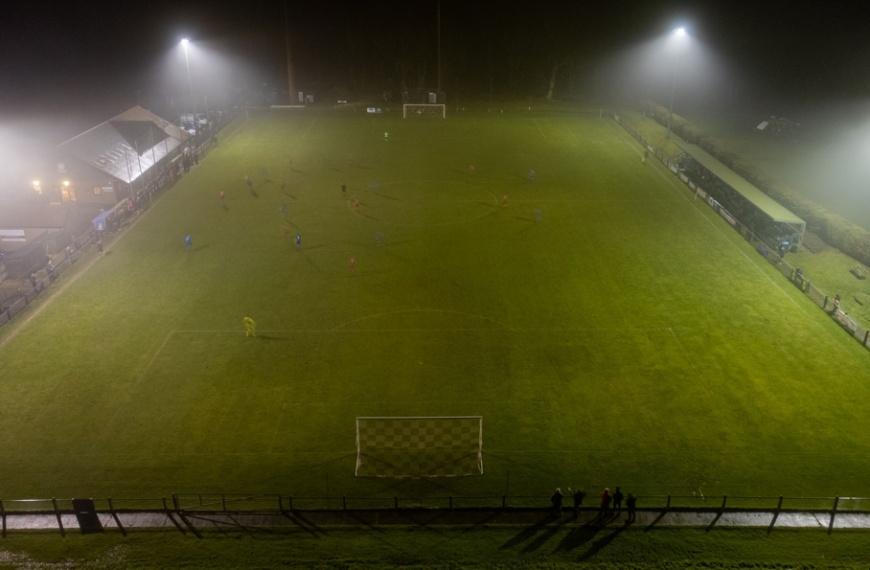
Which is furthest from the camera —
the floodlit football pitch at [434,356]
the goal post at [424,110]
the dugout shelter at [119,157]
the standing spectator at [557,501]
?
the goal post at [424,110]

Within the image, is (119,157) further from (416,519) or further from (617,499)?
(617,499)

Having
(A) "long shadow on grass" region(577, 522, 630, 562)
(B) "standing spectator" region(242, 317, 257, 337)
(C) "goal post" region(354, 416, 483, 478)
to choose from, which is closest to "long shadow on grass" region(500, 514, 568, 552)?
(A) "long shadow on grass" region(577, 522, 630, 562)

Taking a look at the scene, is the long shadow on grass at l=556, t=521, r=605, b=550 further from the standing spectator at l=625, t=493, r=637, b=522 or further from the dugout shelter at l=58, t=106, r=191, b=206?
the dugout shelter at l=58, t=106, r=191, b=206

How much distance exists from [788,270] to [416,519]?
28.9 metres

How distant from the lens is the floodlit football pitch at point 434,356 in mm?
23188

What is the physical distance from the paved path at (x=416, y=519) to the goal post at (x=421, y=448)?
2.05m

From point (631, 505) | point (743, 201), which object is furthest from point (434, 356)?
point (743, 201)

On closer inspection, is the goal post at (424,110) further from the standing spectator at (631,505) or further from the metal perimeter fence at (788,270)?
the standing spectator at (631,505)

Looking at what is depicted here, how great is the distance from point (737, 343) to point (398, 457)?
1772 cm

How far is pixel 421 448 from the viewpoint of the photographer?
22.9m

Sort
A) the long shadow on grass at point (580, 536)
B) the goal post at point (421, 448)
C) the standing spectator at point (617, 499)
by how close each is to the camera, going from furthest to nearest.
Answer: the goal post at point (421, 448)
the standing spectator at point (617, 499)
the long shadow on grass at point (580, 536)

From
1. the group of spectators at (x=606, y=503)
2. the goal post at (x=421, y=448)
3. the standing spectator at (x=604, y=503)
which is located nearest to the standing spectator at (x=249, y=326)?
the goal post at (x=421, y=448)

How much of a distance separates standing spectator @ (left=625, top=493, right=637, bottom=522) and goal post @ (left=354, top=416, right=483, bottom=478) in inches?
201

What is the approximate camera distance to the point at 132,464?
76.4 ft
